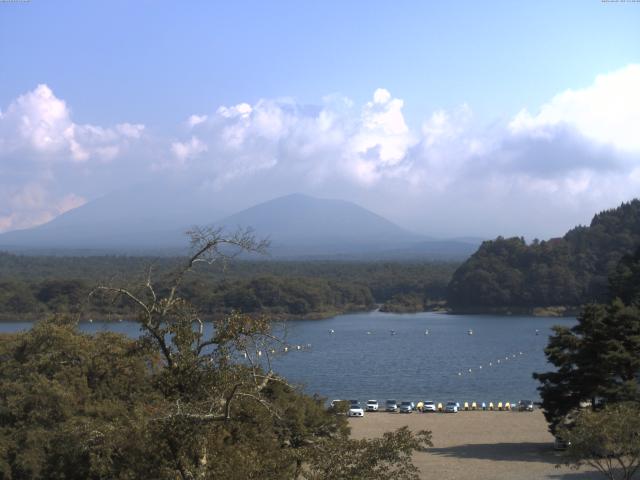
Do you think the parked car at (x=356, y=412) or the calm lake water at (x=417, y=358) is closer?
the parked car at (x=356, y=412)

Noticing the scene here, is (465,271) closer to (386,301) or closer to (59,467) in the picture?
(386,301)

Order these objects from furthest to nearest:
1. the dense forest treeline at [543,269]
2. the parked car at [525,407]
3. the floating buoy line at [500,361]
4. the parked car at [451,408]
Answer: the dense forest treeline at [543,269] < the floating buoy line at [500,361] < the parked car at [451,408] < the parked car at [525,407]

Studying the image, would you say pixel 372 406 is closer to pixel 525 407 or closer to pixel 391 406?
pixel 391 406

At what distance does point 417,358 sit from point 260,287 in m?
20.3

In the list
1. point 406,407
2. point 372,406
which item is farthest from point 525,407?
point 372,406

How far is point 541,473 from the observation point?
13.1 m

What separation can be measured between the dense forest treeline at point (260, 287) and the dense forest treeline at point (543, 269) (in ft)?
15.4

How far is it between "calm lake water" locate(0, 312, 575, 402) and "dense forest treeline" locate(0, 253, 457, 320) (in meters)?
2.69

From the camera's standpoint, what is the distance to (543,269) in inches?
2357

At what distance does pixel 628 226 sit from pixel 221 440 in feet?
213

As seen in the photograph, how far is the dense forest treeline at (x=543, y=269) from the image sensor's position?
2331 inches

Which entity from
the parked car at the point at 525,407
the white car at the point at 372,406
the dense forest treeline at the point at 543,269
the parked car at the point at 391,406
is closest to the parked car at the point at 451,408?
the parked car at the point at 391,406

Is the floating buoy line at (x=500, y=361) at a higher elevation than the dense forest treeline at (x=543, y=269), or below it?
below

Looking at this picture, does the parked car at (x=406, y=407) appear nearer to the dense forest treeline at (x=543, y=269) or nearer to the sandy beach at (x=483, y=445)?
the sandy beach at (x=483, y=445)
